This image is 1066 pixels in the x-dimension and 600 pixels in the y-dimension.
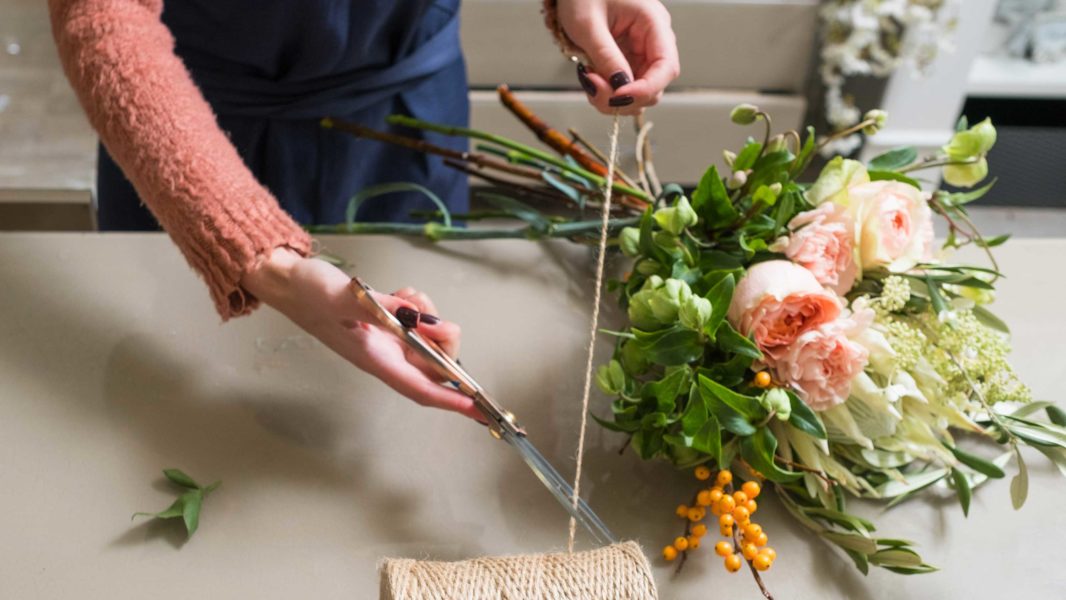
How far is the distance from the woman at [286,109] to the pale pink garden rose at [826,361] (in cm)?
21

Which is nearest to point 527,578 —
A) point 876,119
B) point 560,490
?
point 560,490

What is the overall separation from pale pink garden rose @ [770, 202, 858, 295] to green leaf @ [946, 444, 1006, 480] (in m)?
0.14

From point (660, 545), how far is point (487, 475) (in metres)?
0.13

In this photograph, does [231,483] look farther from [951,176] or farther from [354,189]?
[951,176]

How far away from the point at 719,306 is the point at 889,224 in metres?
0.14

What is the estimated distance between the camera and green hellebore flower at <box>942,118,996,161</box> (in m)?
0.68

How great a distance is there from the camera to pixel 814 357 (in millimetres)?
570

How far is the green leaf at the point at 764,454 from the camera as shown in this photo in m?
0.57

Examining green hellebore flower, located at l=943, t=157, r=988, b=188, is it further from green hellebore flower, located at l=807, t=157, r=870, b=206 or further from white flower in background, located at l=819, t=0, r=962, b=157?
white flower in background, located at l=819, t=0, r=962, b=157

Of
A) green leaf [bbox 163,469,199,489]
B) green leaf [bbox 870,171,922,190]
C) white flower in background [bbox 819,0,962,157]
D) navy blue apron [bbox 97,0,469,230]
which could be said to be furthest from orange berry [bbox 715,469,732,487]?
white flower in background [bbox 819,0,962,157]

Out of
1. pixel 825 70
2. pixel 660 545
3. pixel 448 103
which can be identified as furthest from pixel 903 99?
pixel 660 545

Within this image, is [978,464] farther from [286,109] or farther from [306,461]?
[286,109]

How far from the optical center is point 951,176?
708mm

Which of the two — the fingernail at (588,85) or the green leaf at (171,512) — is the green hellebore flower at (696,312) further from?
the green leaf at (171,512)
